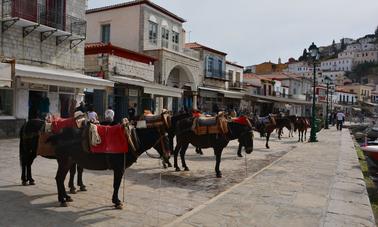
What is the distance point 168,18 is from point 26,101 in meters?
16.0

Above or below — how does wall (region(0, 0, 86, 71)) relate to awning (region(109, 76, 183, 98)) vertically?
above

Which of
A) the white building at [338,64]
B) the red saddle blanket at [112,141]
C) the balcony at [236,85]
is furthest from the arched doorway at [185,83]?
the white building at [338,64]

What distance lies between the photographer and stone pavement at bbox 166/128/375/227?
18.7 feet

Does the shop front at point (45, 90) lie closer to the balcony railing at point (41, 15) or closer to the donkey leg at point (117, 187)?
the balcony railing at point (41, 15)

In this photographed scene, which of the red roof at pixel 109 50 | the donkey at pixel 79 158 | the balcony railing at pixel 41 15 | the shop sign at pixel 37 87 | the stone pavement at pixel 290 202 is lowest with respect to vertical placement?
the stone pavement at pixel 290 202

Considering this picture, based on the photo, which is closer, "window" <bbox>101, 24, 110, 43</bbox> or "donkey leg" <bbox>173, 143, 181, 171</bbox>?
"donkey leg" <bbox>173, 143, 181, 171</bbox>

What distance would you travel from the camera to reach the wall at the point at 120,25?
90.2ft

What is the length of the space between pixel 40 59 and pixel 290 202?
1424cm

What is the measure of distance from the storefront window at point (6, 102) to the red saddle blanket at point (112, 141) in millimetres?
11567

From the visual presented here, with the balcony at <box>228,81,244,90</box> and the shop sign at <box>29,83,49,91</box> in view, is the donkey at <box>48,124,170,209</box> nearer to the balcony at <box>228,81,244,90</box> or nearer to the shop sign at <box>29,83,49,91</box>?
the shop sign at <box>29,83,49,91</box>

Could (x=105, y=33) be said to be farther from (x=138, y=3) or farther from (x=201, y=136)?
(x=201, y=136)

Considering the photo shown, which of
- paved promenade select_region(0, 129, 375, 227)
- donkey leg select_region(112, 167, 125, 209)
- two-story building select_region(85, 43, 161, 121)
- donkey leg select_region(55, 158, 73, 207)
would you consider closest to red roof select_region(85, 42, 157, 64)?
two-story building select_region(85, 43, 161, 121)

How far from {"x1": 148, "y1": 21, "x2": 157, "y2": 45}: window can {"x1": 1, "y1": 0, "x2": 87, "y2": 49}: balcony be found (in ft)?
29.6

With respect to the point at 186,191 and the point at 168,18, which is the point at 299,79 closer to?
the point at 168,18
